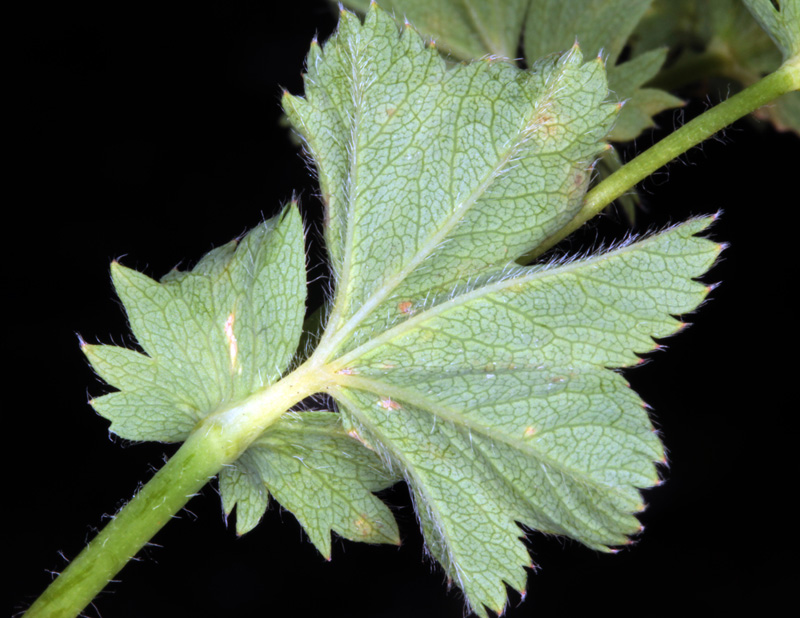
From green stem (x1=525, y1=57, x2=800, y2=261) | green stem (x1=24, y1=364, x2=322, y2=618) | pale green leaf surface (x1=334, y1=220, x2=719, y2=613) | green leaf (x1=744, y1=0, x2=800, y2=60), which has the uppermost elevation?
green leaf (x1=744, y1=0, x2=800, y2=60)

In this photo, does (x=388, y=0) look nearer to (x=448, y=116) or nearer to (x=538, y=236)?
(x=448, y=116)

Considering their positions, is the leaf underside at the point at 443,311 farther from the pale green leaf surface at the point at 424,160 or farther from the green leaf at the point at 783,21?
the green leaf at the point at 783,21

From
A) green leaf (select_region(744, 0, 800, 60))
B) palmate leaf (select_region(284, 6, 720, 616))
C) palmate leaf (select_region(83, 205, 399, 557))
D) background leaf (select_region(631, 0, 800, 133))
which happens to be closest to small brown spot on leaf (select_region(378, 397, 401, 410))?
palmate leaf (select_region(284, 6, 720, 616))

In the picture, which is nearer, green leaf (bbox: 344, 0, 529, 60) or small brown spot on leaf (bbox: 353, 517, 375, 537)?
small brown spot on leaf (bbox: 353, 517, 375, 537)

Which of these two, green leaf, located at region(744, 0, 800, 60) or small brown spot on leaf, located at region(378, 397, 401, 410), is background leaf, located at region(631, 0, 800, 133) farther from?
small brown spot on leaf, located at region(378, 397, 401, 410)

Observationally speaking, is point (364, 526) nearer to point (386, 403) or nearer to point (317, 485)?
point (317, 485)

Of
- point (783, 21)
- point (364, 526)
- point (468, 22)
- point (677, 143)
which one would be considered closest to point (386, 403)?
point (364, 526)
